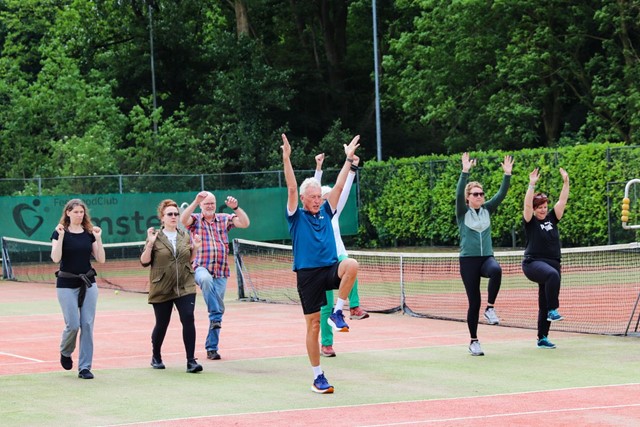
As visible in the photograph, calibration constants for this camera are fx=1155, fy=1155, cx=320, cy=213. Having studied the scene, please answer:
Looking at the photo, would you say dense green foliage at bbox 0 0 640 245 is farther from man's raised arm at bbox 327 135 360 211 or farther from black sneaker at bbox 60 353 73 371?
black sneaker at bbox 60 353 73 371

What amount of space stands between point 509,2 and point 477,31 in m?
2.66

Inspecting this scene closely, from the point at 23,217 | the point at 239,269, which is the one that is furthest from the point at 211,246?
the point at 23,217

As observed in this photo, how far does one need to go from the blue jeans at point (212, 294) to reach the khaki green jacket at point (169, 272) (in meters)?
0.65

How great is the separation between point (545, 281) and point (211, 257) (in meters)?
3.73

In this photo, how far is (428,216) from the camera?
36.7m

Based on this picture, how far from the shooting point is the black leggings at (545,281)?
42.2 feet

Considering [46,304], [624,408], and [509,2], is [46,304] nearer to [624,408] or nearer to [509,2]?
[624,408]

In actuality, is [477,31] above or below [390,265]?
above

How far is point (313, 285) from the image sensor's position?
10.1 meters

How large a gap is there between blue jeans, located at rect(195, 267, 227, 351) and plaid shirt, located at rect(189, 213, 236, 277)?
0.07 metres

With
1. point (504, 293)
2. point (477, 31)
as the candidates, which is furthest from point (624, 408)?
point (477, 31)

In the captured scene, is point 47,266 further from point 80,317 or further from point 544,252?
point 544,252

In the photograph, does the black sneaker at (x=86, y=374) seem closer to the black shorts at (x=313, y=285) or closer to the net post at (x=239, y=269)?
the black shorts at (x=313, y=285)

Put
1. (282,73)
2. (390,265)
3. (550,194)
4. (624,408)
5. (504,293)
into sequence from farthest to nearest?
(282,73), (550,194), (390,265), (504,293), (624,408)
